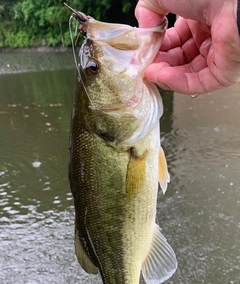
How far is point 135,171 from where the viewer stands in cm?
137

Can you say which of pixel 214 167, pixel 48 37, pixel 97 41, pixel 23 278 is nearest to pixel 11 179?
pixel 23 278

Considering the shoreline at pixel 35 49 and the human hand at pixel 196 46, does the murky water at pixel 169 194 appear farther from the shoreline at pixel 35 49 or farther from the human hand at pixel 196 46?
the shoreline at pixel 35 49

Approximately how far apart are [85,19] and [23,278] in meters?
2.41

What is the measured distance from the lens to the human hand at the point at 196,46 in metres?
1.20

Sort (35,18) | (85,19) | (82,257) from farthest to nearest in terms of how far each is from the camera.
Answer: (35,18), (82,257), (85,19)

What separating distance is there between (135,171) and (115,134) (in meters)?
0.14

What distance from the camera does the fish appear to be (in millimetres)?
1345

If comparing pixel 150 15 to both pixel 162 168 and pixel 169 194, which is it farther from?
pixel 169 194

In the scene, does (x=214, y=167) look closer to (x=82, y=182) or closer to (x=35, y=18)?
(x=82, y=182)

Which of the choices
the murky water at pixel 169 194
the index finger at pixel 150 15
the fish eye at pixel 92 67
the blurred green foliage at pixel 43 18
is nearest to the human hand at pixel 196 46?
the index finger at pixel 150 15

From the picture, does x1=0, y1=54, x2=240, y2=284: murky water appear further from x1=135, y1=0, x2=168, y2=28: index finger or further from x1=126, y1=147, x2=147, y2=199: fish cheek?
x1=135, y1=0, x2=168, y2=28: index finger

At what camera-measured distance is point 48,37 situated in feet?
60.4

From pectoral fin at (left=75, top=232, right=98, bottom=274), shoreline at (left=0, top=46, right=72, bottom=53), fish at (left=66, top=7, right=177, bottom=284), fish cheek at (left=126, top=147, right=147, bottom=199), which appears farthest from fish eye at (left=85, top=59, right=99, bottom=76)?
shoreline at (left=0, top=46, right=72, bottom=53)

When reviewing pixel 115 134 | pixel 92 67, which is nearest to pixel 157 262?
pixel 115 134
